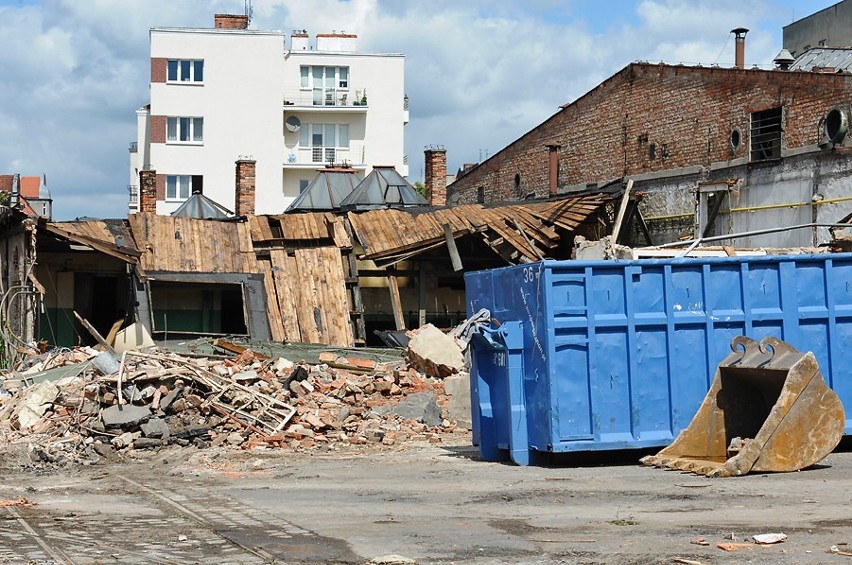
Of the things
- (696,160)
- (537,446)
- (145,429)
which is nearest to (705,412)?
(537,446)

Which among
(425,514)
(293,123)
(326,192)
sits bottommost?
(425,514)

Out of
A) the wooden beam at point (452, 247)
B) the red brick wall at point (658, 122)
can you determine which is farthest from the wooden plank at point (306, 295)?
the red brick wall at point (658, 122)

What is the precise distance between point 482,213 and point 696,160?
5.93 m

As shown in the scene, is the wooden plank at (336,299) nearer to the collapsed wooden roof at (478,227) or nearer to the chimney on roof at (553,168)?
the collapsed wooden roof at (478,227)

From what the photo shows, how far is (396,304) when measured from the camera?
25781 mm

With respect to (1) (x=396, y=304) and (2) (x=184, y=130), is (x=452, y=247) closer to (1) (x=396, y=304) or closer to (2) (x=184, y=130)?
(1) (x=396, y=304)

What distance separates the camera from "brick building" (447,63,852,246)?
2372cm

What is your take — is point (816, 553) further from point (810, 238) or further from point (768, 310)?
point (810, 238)

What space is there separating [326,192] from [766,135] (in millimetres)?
13100

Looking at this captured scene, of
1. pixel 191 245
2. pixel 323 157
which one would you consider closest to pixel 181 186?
pixel 323 157

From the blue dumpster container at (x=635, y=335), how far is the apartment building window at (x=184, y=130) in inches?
1733

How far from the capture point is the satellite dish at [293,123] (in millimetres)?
56562

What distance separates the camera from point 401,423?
54.9 ft

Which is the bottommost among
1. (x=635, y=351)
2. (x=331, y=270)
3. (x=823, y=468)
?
(x=823, y=468)
